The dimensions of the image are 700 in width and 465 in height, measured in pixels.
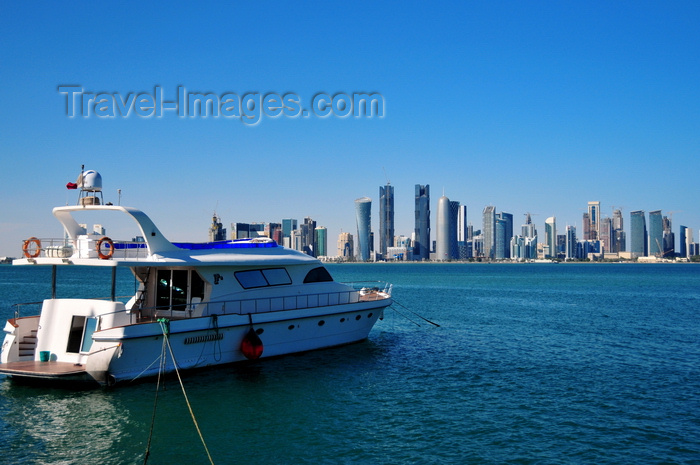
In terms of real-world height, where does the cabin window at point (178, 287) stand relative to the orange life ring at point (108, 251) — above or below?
below

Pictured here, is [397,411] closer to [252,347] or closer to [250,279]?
[252,347]

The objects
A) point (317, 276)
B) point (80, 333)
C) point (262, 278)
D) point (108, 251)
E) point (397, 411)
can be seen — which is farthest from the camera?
point (317, 276)

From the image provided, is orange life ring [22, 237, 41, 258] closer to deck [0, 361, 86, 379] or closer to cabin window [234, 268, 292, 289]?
deck [0, 361, 86, 379]

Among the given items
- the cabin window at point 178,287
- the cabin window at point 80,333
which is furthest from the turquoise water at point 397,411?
the cabin window at point 178,287

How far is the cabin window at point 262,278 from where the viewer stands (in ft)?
62.4

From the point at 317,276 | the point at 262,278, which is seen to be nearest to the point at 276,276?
the point at 262,278

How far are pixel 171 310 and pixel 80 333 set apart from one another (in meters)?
2.63

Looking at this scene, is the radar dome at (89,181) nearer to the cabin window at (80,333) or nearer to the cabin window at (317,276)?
the cabin window at (80,333)

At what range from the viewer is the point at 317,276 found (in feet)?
Answer: 70.7

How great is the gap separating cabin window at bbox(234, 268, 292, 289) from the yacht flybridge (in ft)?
0.13

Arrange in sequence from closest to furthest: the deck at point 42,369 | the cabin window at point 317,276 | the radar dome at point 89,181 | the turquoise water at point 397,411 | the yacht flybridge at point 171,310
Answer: the turquoise water at point 397,411 → the deck at point 42,369 → the yacht flybridge at point 171,310 → the radar dome at point 89,181 → the cabin window at point 317,276

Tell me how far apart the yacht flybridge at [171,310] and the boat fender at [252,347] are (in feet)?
0.11

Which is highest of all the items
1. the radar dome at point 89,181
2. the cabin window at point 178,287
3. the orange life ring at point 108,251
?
the radar dome at point 89,181

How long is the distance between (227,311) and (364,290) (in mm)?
8025
